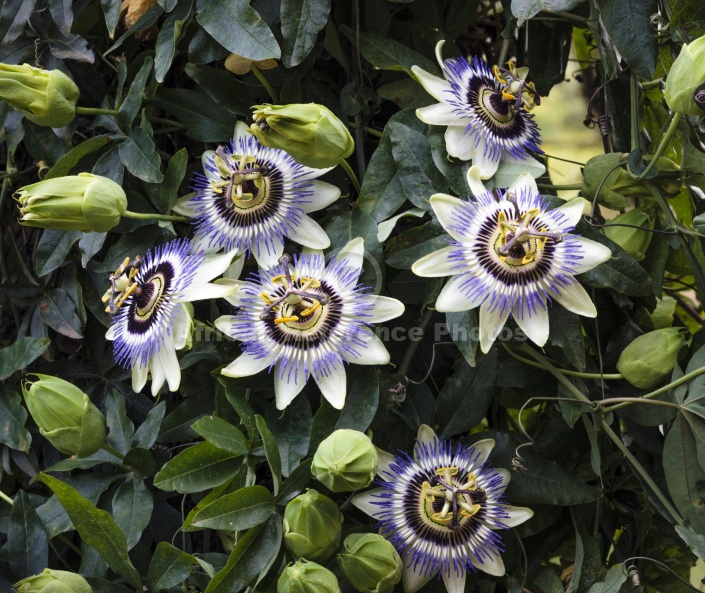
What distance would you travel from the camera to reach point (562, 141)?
11.0 feet

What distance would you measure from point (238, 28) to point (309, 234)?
330 mm

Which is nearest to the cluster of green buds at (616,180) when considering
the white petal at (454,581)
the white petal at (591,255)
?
the white petal at (591,255)

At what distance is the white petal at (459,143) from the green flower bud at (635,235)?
9.6 inches

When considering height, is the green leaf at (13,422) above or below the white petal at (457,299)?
below

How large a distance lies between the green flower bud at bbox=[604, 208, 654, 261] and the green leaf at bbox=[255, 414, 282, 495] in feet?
1.99

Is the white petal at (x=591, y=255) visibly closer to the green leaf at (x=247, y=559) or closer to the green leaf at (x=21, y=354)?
the green leaf at (x=247, y=559)

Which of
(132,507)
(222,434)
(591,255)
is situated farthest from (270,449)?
(591,255)

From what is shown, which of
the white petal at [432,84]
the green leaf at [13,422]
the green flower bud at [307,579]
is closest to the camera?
the green flower bud at [307,579]

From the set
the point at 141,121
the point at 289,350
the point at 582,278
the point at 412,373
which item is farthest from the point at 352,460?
the point at 141,121

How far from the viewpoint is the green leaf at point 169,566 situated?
125cm

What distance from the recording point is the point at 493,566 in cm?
125

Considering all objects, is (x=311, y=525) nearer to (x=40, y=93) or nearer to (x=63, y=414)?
(x=63, y=414)

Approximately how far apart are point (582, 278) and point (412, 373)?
33 cm

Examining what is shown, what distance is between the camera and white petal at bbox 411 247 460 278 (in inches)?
47.4
